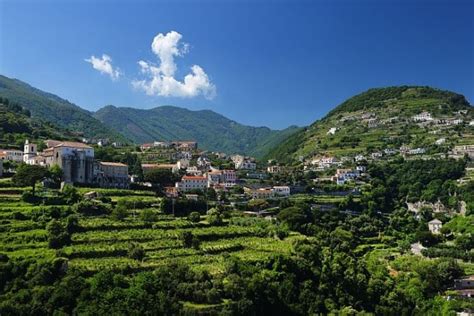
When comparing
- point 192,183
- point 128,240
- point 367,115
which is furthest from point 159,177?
point 367,115

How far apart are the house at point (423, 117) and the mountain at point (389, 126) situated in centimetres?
86

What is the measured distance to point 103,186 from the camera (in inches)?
2066

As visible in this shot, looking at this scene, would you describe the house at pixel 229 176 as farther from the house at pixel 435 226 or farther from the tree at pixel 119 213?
the tree at pixel 119 213

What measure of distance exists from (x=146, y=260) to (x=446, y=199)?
46157mm

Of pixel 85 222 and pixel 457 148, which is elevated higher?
pixel 457 148

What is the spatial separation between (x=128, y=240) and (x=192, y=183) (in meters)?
27.2

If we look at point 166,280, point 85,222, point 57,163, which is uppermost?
point 57,163

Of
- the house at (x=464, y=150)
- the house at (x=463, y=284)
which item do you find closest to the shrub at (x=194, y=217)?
the house at (x=463, y=284)

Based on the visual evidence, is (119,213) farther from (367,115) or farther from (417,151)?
(367,115)

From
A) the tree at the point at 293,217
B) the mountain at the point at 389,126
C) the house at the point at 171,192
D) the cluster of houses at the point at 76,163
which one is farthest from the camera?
the mountain at the point at 389,126

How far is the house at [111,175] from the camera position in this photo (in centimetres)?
5378

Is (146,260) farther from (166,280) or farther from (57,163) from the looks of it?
(57,163)

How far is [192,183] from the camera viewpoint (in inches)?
2514

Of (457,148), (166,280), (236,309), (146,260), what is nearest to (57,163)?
(146,260)
